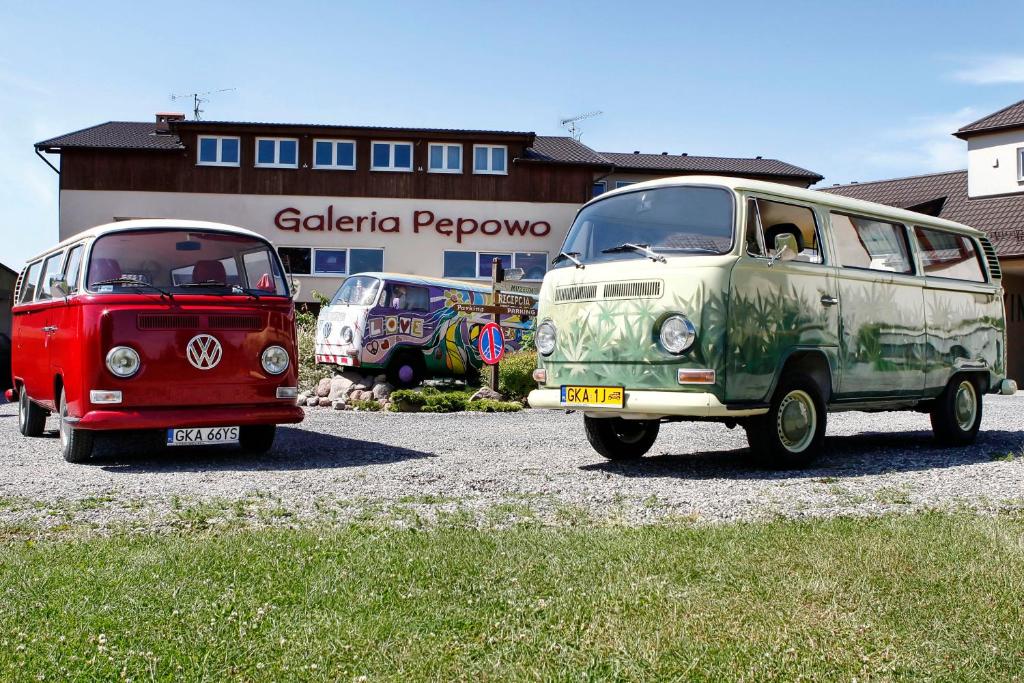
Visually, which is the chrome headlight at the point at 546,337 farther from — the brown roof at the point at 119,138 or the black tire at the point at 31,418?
the brown roof at the point at 119,138

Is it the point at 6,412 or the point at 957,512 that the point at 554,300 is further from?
the point at 6,412

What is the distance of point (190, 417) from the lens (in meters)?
9.32

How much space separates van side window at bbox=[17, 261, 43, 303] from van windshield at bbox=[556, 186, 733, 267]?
6155mm

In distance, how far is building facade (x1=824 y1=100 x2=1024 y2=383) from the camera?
97.8 feet

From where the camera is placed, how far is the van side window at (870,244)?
9.40 meters

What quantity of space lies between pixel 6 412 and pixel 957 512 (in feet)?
46.0

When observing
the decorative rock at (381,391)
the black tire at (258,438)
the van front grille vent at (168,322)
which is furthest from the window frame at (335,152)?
the van front grille vent at (168,322)

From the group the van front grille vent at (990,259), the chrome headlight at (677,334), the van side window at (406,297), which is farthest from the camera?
the van side window at (406,297)

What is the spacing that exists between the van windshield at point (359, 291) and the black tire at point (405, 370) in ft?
3.78

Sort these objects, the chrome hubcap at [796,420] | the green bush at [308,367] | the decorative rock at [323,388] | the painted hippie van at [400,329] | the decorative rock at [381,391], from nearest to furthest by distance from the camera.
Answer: the chrome hubcap at [796,420], the decorative rock at [381,391], the decorative rock at [323,388], the painted hippie van at [400,329], the green bush at [308,367]

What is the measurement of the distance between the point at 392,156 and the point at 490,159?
3204mm

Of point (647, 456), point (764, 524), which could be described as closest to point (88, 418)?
point (647, 456)

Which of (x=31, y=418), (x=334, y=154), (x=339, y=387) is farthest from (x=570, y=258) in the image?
(x=334, y=154)

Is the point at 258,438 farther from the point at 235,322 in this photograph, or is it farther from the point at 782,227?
the point at 782,227
